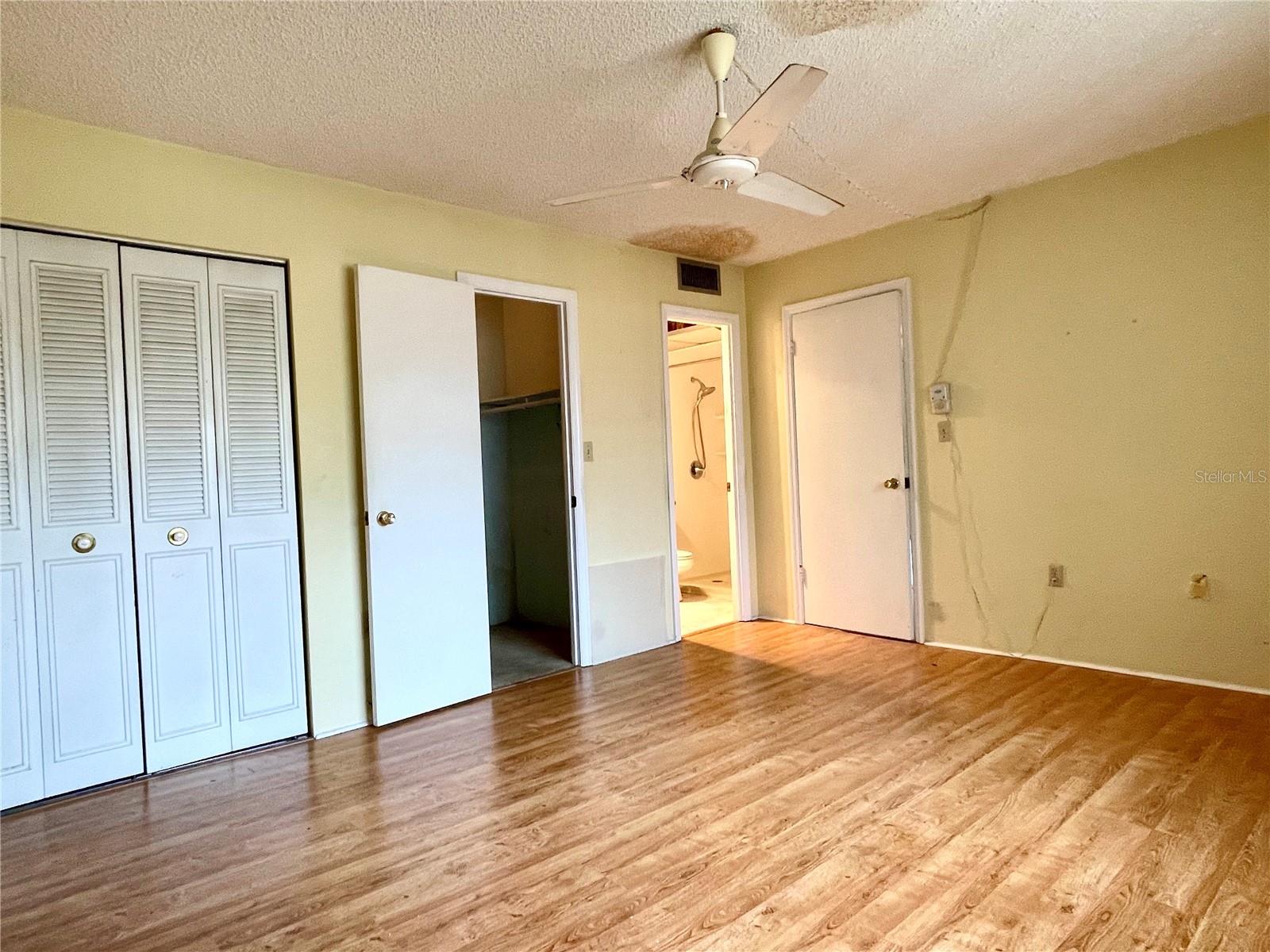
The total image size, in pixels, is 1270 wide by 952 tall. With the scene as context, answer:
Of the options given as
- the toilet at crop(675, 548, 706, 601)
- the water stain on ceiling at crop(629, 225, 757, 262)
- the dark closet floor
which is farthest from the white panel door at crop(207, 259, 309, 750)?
the toilet at crop(675, 548, 706, 601)

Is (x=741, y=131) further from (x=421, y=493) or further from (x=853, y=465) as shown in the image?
(x=853, y=465)

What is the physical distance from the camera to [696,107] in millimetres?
2730

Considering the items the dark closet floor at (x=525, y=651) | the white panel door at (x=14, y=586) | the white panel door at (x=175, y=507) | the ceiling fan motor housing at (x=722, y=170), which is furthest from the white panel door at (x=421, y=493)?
the ceiling fan motor housing at (x=722, y=170)

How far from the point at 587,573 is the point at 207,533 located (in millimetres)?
1881

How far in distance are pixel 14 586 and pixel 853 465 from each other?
3.96 meters

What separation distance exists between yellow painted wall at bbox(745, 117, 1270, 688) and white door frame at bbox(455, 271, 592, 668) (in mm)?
1791

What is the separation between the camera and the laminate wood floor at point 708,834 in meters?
1.76

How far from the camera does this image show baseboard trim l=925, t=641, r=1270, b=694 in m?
3.20

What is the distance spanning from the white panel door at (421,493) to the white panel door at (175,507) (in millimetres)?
591

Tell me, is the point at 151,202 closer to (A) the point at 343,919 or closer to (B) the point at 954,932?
(A) the point at 343,919

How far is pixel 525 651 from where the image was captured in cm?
447

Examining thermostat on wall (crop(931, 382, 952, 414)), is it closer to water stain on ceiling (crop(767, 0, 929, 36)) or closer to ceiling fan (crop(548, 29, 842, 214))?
ceiling fan (crop(548, 29, 842, 214))

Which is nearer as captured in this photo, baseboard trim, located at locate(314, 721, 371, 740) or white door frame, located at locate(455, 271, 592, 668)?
baseboard trim, located at locate(314, 721, 371, 740)

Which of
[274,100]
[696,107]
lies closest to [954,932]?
[696,107]
